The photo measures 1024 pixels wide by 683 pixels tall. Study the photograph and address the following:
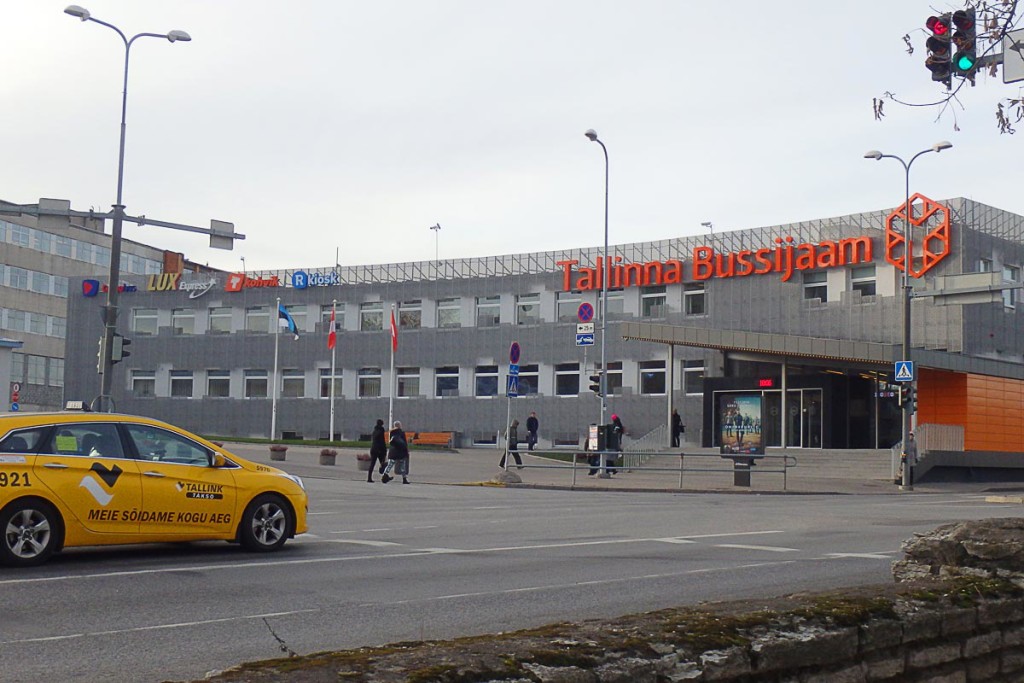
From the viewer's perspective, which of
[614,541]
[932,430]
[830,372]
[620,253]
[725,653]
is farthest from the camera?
[620,253]

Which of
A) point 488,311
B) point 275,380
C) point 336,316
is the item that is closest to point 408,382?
point 336,316

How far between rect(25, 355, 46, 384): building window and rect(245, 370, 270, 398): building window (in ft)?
113

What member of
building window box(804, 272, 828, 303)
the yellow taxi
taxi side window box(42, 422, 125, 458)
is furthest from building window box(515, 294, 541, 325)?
taxi side window box(42, 422, 125, 458)

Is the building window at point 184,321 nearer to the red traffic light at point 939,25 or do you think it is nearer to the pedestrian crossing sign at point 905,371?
the pedestrian crossing sign at point 905,371

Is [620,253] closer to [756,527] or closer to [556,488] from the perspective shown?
[556,488]

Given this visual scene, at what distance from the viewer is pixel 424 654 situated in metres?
4.46

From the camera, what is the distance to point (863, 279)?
54.0 meters

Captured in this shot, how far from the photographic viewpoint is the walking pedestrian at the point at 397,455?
1323 inches

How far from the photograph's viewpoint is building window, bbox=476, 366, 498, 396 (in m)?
65.4

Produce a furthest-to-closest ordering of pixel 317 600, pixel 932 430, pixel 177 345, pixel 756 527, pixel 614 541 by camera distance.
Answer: pixel 177 345 < pixel 932 430 < pixel 756 527 < pixel 614 541 < pixel 317 600

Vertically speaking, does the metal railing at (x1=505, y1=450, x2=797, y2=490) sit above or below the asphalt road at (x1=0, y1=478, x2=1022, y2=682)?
above

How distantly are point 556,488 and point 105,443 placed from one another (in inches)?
846

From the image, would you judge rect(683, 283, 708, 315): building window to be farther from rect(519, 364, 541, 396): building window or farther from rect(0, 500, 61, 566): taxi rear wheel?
rect(0, 500, 61, 566): taxi rear wheel

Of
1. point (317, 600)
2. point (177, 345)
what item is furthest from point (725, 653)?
point (177, 345)
